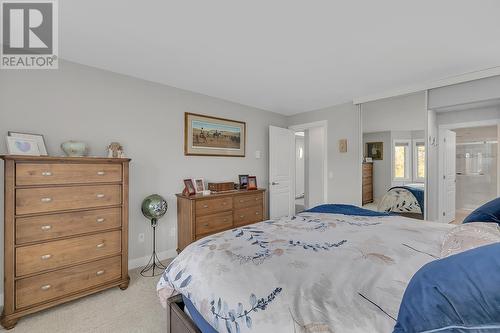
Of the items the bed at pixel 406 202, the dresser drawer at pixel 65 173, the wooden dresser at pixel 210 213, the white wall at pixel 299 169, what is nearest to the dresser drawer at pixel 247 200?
the wooden dresser at pixel 210 213

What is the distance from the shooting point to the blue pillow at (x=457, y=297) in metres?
0.44

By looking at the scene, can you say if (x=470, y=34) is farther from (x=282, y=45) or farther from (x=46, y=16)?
(x=46, y=16)

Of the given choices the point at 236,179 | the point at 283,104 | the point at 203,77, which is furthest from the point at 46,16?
the point at 283,104

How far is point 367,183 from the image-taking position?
4660mm

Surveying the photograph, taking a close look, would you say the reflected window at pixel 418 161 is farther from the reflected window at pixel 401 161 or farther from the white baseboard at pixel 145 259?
the white baseboard at pixel 145 259

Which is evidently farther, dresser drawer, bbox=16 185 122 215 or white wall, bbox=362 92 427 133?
white wall, bbox=362 92 427 133

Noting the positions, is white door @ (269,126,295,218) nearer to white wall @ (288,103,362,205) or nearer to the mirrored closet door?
white wall @ (288,103,362,205)

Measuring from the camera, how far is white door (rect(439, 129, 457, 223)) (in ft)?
11.9

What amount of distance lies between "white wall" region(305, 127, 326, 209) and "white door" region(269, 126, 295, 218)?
711 mm

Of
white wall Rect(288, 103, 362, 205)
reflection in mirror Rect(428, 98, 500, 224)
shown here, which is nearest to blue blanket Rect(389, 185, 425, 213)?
reflection in mirror Rect(428, 98, 500, 224)

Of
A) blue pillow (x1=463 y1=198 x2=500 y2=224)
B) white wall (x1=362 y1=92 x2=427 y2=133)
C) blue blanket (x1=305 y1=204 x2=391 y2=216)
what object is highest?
white wall (x1=362 y1=92 x2=427 y2=133)

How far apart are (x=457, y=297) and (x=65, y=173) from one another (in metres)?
2.68

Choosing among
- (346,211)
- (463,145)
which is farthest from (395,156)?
(346,211)

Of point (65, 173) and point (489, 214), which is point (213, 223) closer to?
point (65, 173)
